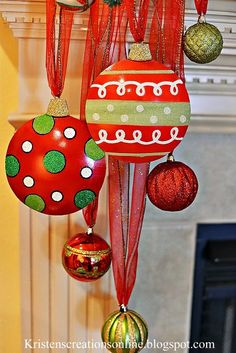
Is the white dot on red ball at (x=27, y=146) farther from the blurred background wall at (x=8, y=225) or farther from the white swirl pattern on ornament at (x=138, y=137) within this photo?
the blurred background wall at (x=8, y=225)

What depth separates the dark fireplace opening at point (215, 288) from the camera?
1.08m

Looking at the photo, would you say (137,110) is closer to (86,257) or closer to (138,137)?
(138,137)

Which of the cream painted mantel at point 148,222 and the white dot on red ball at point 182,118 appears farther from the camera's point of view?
the cream painted mantel at point 148,222

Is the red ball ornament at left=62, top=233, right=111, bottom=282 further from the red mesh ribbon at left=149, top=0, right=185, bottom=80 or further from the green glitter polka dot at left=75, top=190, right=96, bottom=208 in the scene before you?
the red mesh ribbon at left=149, top=0, right=185, bottom=80

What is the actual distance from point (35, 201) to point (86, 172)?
0.09 m

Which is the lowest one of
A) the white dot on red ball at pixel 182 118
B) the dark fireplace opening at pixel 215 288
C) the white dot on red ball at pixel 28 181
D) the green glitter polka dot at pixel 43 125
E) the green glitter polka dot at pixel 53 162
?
the dark fireplace opening at pixel 215 288

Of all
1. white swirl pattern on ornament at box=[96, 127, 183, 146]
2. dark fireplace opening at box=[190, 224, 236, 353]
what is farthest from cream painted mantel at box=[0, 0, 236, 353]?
white swirl pattern on ornament at box=[96, 127, 183, 146]

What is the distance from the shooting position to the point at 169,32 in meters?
0.77

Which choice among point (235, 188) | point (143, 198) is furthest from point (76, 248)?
point (235, 188)

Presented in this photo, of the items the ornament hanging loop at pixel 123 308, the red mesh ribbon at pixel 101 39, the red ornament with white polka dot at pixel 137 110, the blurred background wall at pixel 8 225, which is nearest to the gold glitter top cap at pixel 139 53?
the red ornament with white polka dot at pixel 137 110

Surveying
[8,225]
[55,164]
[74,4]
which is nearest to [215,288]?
[8,225]

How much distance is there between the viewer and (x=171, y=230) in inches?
40.1

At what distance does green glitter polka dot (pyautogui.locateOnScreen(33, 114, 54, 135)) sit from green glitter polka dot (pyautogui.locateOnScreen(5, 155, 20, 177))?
55 millimetres

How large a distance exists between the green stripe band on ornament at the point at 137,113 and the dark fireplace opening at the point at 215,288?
1.52 ft
